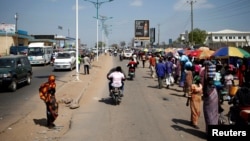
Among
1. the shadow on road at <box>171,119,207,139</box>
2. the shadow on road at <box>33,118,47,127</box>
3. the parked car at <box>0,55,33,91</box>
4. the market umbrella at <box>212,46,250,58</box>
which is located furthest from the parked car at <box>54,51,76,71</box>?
the shadow on road at <box>171,119,207,139</box>

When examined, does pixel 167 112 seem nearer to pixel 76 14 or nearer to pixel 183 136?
pixel 183 136

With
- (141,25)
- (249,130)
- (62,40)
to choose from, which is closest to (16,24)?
(141,25)

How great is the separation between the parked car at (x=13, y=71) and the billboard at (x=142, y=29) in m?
55.3

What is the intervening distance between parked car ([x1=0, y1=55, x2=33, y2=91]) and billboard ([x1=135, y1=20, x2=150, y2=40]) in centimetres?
5530

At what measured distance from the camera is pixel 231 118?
802 centimetres

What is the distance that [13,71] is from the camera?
1817cm

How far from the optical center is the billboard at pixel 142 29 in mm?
74919

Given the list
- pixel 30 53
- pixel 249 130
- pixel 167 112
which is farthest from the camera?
pixel 30 53

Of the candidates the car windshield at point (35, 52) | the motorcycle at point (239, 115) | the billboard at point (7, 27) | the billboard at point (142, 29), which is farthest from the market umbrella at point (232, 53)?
the billboard at point (142, 29)

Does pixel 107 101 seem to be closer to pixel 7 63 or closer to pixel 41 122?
pixel 41 122

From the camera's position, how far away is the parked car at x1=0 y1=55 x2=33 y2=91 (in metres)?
17.5

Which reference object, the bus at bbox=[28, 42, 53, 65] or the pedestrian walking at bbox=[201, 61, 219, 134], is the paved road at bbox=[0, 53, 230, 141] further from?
the bus at bbox=[28, 42, 53, 65]

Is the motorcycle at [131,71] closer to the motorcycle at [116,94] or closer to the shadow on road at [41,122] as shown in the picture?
the motorcycle at [116,94]

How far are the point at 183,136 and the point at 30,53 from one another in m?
34.2
